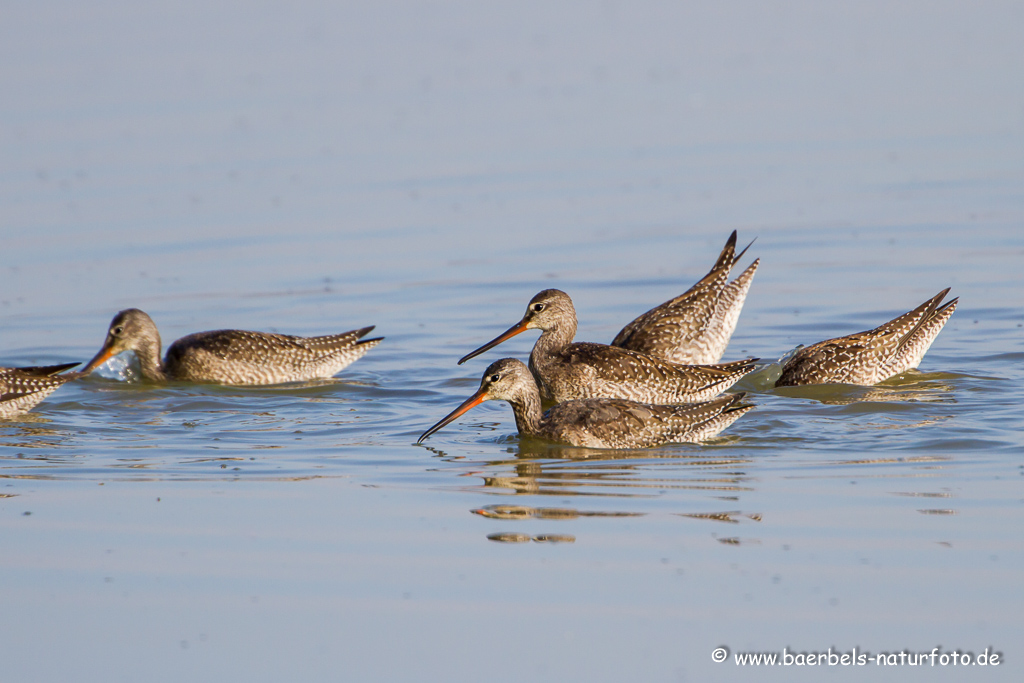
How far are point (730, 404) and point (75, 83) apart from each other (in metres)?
15.8

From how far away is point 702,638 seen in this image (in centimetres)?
631

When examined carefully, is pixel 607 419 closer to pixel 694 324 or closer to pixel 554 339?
pixel 554 339

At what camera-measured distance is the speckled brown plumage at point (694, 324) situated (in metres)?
12.6

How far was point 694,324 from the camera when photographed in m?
12.8

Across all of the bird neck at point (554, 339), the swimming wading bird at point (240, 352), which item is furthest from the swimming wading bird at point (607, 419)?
the swimming wading bird at point (240, 352)

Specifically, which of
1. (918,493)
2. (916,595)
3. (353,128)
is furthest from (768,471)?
→ (353,128)

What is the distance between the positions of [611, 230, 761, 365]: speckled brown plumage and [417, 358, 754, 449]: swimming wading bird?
2.43 meters

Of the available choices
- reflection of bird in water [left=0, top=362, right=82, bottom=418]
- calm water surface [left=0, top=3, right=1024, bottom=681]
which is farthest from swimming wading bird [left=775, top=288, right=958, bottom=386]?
reflection of bird in water [left=0, top=362, right=82, bottom=418]

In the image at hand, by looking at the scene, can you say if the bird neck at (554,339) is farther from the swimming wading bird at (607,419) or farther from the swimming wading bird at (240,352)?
the swimming wading bird at (607,419)

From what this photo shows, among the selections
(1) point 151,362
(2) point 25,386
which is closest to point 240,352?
(1) point 151,362

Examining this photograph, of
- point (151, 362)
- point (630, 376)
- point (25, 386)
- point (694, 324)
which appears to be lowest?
point (630, 376)

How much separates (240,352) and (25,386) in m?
2.02

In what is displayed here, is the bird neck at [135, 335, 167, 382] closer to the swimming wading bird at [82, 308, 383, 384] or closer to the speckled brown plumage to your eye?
the swimming wading bird at [82, 308, 383, 384]

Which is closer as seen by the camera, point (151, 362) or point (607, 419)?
point (607, 419)
